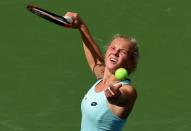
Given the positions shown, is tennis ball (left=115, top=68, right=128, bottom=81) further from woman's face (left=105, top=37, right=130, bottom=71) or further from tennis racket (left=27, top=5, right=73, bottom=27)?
tennis racket (left=27, top=5, right=73, bottom=27)

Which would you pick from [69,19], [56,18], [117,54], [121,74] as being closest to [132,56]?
[117,54]

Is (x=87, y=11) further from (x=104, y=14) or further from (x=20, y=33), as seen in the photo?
(x=20, y=33)

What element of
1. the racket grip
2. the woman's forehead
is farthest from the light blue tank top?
the racket grip

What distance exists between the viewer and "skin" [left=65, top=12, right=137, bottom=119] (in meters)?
5.02

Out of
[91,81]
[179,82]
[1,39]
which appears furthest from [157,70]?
[1,39]

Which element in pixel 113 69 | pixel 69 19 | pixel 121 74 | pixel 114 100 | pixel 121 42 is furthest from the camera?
pixel 69 19

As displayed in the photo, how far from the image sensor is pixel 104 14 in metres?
13.2

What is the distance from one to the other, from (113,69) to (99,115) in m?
0.40

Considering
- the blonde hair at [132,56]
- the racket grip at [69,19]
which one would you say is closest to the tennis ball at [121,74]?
the blonde hair at [132,56]

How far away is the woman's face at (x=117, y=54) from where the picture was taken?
5.39m

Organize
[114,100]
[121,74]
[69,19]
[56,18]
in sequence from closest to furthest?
[114,100] < [121,74] < [69,19] < [56,18]

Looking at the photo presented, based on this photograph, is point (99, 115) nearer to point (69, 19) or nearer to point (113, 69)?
point (113, 69)

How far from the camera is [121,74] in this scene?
5238 millimetres

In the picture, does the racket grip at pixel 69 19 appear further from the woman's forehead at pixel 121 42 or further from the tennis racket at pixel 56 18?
the woman's forehead at pixel 121 42
